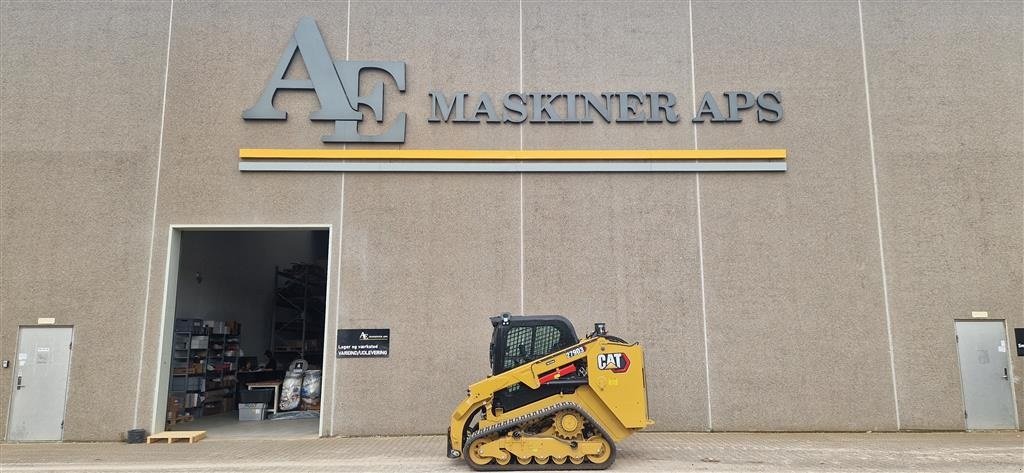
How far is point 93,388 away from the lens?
9.97m

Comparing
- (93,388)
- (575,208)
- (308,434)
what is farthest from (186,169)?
(575,208)

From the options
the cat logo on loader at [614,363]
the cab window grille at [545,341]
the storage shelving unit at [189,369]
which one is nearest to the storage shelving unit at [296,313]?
the storage shelving unit at [189,369]

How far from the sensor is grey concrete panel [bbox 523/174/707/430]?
33.1 ft

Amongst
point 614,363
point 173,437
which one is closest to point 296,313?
point 173,437

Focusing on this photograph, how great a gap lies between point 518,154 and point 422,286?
2.66m

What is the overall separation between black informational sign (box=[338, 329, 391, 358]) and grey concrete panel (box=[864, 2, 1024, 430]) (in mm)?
8086

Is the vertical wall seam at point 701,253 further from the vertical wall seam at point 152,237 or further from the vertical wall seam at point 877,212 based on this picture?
the vertical wall seam at point 152,237

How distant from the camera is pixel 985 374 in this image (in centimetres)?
1020

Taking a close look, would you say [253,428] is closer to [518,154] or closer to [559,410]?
[559,410]

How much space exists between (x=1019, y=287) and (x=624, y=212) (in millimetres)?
6491

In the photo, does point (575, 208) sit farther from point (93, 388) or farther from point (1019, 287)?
point (93, 388)

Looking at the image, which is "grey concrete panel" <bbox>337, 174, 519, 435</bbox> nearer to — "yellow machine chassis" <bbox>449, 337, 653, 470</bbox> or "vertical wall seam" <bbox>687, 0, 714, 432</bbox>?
"yellow machine chassis" <bbox>449, 337, 653, 470</bbox>

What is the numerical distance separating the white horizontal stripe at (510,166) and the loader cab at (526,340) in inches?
140

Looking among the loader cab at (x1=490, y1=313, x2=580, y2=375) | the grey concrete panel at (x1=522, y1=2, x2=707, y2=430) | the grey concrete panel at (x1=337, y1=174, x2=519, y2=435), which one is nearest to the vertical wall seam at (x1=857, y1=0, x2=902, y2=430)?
the grey concrete panel at (x1=522, y1=2, x2=707, y2=430)
